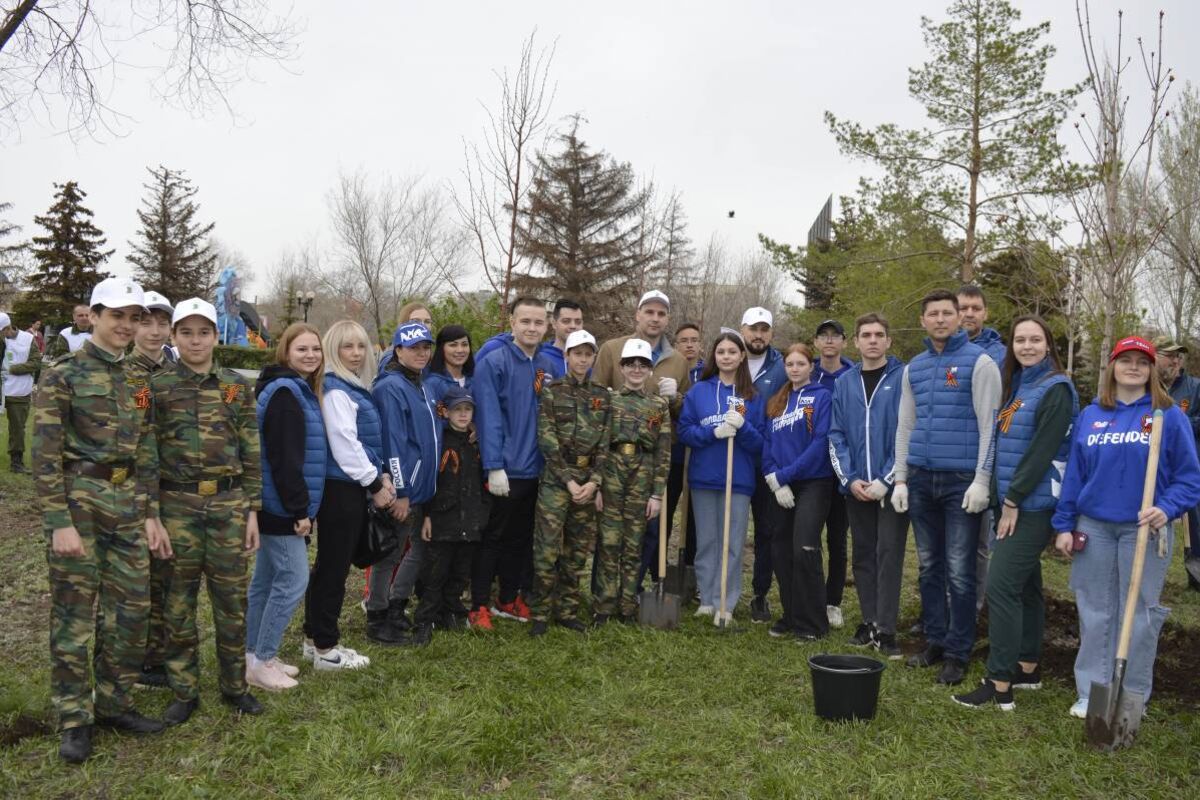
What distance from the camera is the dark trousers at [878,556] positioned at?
566 centimetres

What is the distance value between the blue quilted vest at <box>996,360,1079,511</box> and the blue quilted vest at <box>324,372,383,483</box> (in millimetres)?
3772

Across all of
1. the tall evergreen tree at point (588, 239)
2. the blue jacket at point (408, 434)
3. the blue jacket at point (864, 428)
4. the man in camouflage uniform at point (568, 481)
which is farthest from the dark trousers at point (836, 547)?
the tall evergreen tree at point (588, 239)

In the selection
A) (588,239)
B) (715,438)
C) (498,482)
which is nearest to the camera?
(498,482)

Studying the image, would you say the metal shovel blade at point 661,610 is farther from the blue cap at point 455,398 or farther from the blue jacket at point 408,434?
the blue cap at point 455,398

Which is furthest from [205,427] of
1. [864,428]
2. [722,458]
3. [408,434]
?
[864,428]

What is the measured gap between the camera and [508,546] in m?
6.40

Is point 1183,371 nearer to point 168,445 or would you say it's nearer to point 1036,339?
point 1036,339

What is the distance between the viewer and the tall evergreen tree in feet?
97.3

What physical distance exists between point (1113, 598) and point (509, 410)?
390 centimetres

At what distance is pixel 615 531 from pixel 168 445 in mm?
3101

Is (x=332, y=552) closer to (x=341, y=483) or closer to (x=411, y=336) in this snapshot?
(x=341, y=483)

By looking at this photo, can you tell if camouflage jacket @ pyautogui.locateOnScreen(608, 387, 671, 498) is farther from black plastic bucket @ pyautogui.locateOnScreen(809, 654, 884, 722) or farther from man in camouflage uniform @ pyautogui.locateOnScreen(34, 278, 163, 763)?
man in camouflage uniform @ pyautogui.locateOnScreen(34, 278, 163, 763)

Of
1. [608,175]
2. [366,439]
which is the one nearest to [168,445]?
[366,439]

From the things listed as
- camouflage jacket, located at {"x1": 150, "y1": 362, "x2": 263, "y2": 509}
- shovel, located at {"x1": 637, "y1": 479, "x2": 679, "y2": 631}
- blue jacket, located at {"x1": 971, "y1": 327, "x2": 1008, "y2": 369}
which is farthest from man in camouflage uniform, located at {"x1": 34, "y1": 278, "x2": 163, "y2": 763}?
blue jacket, located at {"x1": 971, "y1": 327, "x2": 1008, "y2": 369}
